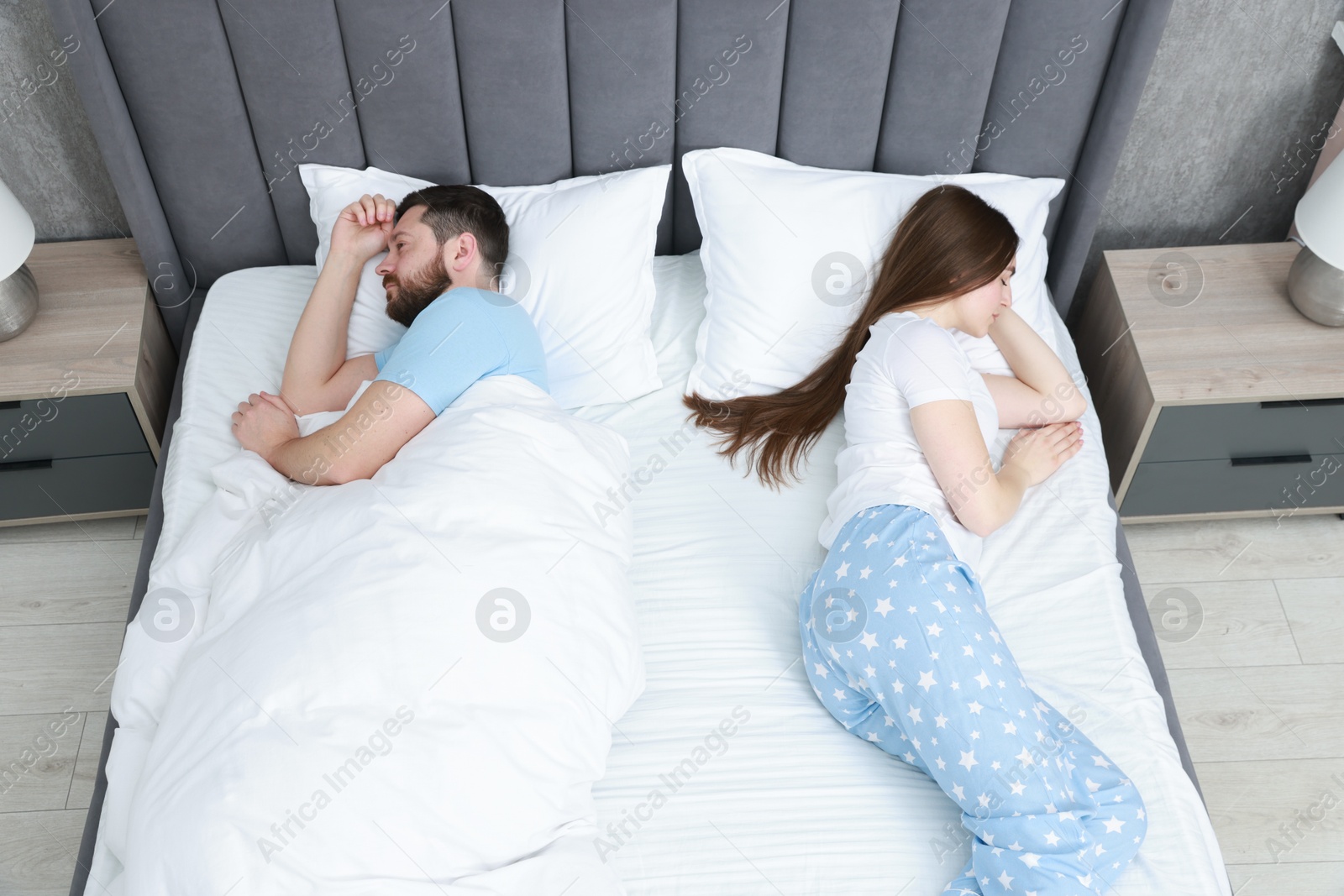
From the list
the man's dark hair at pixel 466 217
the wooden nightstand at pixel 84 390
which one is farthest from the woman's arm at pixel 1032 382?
the wooden nightstand at pixel 84 390

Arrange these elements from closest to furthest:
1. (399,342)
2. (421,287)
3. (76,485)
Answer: (399,342) < (421,287) < (76,485)

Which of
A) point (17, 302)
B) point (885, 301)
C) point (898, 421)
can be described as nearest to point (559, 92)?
point (885, 301)

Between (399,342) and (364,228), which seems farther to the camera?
(364,228)

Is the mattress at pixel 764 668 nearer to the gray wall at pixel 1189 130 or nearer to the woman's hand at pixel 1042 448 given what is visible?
the woman's hand at pixel 1042 448

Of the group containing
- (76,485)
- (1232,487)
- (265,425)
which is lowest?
(1232,487)

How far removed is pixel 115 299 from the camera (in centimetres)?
199

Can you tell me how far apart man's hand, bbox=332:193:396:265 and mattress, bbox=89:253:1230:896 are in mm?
241

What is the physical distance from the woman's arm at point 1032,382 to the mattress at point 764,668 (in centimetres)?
9

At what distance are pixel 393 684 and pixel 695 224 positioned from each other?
3.91 ft

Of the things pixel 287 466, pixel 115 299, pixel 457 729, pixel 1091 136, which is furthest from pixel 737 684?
pixel 115 299

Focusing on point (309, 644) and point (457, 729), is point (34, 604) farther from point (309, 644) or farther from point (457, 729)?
point (457, 729)

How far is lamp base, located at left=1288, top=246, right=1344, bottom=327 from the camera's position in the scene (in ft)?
6.29

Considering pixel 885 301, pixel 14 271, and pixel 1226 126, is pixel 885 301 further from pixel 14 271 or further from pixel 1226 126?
pixel 14 271

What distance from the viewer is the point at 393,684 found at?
4.05 ft
